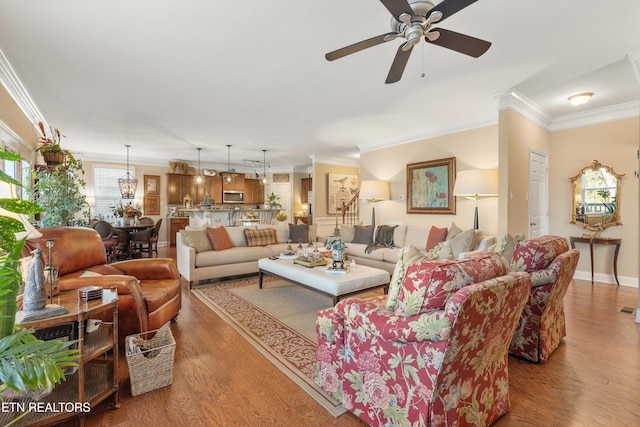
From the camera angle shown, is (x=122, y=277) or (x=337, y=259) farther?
(x=337, y=259)

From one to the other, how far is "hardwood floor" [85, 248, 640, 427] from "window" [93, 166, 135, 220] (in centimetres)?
703

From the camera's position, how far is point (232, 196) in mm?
10102

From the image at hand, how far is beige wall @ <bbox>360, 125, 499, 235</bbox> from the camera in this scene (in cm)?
476

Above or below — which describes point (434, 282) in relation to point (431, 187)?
below

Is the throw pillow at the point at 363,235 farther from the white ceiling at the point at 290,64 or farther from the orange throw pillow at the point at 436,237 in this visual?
the white ceiling at the point at 290,64

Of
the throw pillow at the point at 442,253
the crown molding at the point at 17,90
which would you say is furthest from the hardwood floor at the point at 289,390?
the crown molding at the point at 17,90

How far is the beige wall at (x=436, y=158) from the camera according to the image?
4.76 m

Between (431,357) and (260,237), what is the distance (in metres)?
4.34

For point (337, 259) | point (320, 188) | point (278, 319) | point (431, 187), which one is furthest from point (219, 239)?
point (320, 188)

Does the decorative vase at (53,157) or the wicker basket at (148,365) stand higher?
the decorative vase at (53,157)

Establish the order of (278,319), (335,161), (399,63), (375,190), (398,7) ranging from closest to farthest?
(398,7), (399,63), (278,319), (375,190), (335,161)

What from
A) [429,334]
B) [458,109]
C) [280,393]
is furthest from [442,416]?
[458,109]

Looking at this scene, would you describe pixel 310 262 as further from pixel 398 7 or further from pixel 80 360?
pixel 398 7

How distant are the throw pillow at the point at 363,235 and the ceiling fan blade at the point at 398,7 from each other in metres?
4.11
